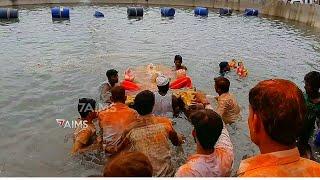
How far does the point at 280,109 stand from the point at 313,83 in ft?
15.8

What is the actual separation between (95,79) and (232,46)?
31.5 ft

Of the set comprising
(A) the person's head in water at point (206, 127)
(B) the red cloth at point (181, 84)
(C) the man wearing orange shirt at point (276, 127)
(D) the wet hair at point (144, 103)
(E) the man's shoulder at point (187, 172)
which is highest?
(C) the man wearing orange shirt at point (276, 127)

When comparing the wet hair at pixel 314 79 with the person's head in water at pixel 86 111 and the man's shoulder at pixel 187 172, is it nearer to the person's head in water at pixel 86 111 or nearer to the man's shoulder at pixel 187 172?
Answer: the man's shoulder at pixel 187 172

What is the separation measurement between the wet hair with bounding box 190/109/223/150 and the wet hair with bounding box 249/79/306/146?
4.36 ft

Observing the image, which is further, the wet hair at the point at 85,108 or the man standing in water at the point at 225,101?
the man standing in water at the point at 225,101

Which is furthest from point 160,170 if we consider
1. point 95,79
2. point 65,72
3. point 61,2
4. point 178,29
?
point 61,2

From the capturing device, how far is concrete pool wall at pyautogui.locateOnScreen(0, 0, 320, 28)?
2976 centimetres

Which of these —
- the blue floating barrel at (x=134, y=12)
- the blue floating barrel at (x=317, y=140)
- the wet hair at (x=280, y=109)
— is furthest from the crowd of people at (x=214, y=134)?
the blue floating barrel at (x=134, y=12)

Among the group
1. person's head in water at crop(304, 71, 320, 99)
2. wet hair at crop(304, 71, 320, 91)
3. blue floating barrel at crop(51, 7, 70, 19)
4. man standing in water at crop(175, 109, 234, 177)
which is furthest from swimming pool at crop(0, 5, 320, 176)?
man standing in water at crop(175, 109, 234, 177)

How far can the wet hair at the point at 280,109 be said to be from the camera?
2732 mm

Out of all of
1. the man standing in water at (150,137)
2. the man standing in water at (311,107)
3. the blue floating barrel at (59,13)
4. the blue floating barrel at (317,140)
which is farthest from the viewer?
the blue floating barrel at (59,13)

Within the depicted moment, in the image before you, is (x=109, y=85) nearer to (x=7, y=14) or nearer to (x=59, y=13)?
(x=59, y=13)

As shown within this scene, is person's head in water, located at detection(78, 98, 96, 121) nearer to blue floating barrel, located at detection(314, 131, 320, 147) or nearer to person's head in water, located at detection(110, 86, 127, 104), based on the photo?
person's head in water, located at detection(110, 86, 127, 104)

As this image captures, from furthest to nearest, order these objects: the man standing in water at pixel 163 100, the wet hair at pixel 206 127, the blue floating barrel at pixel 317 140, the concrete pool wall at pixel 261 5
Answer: the concrete pool wall at pixel 261 5 < the blue floating barrel at pixel 317 140 < the man standing in water at pixel 163 100 < the wet hair at pixel 206 127
